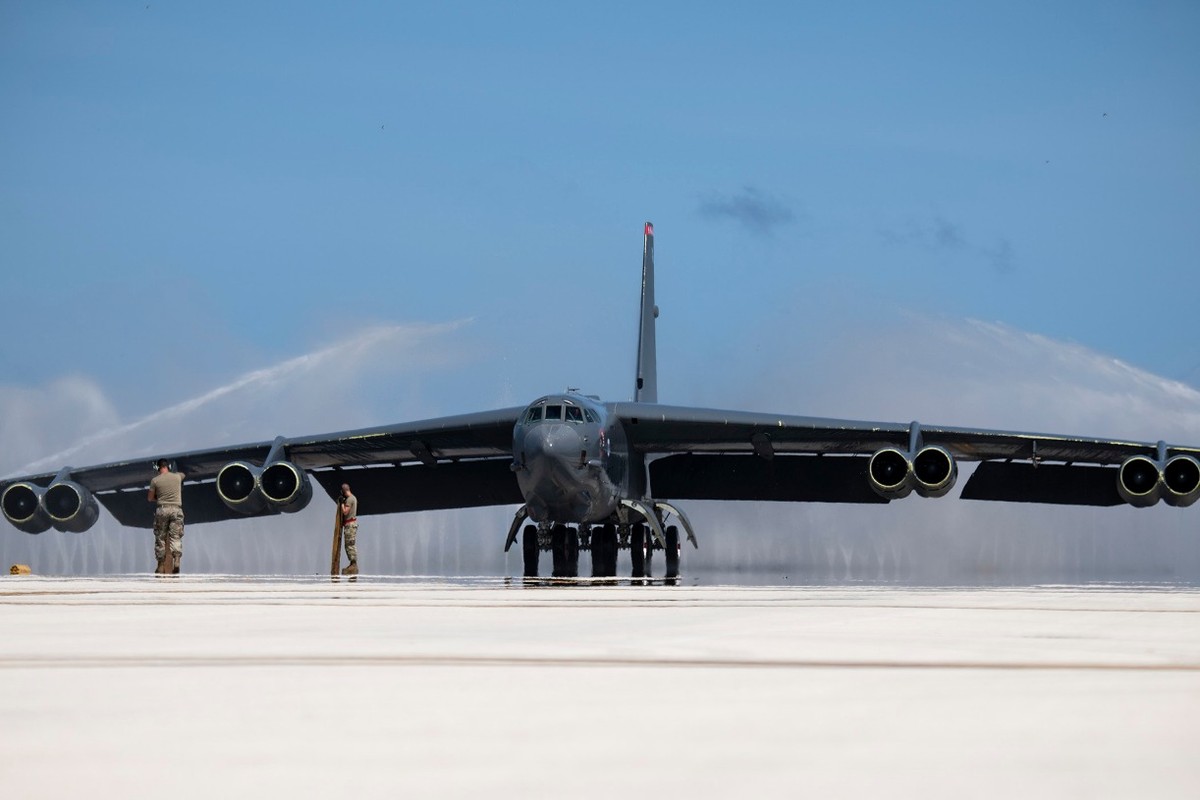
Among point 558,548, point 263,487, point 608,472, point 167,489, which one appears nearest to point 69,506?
point 263,487

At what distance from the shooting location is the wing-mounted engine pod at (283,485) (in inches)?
986

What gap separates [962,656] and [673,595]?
24.3 ft

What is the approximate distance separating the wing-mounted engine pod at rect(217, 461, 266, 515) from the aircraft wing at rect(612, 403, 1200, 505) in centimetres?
624

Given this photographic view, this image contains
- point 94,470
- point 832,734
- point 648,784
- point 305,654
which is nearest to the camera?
point 648,784

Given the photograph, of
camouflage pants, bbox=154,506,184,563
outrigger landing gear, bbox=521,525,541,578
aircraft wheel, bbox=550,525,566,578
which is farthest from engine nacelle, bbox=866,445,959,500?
camouflage pants, bbox=154,506,184,563

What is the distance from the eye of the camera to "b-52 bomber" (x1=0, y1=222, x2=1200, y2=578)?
77.5ft

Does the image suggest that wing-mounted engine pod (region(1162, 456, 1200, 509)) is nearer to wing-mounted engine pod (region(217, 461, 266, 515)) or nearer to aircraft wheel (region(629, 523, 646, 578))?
aircraft wheel (region(629, 523, 646, 578))

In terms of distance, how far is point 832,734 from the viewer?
11.4 ft

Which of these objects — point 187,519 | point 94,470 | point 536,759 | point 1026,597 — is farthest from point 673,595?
point 187,519

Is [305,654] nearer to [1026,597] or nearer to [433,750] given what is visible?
[433,750]

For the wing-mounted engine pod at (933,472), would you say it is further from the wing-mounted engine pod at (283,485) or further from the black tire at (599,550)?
the wing-mounted engine pod at (283,485)

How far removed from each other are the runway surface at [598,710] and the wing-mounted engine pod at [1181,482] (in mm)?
17265

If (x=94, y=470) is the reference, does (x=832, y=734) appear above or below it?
below

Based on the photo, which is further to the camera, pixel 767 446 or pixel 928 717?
pixel 767 446
